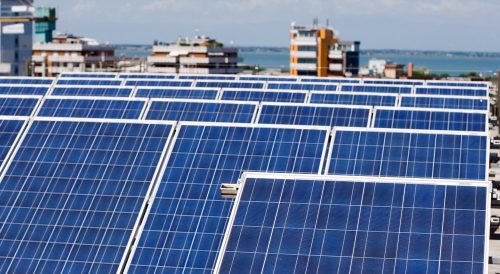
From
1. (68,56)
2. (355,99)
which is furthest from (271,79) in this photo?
(68,56)

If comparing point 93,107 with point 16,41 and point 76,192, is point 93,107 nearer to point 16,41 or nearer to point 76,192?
point 76,192

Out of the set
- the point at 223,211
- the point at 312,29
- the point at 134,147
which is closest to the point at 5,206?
the point at 134,147

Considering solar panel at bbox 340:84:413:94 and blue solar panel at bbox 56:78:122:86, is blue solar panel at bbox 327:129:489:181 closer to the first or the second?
solar panel at bbox 340:84:413:94

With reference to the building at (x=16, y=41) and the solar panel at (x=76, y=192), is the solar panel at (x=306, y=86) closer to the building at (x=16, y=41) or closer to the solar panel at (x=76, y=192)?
the solar panel at (x=76, y=192)

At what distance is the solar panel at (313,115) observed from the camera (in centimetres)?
3434

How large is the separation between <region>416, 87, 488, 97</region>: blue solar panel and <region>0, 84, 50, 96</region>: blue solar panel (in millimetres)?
17885

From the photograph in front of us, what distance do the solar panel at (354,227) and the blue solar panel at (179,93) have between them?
95.4 ft

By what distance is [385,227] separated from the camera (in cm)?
1830

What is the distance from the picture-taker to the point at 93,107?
113 ft

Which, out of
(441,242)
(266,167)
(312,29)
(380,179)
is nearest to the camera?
(441,242)

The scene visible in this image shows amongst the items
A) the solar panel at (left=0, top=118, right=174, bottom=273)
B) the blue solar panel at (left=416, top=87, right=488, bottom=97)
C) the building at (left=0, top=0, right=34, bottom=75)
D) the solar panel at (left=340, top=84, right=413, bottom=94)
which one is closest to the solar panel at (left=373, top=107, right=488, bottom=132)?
the solar panel at (left=0, top=118, right=174, bottom=273)

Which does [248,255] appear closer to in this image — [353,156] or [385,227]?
[385,227]

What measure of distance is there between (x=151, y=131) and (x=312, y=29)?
360ft

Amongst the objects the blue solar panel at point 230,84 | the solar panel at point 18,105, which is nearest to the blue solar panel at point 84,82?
the blue solar panel at point 230,84
